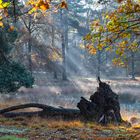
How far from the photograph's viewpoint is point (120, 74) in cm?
8312

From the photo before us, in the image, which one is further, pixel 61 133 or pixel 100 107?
pixel 100 107

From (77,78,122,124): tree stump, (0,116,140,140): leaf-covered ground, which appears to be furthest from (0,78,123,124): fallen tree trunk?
(0,116,140,140): leaf-covered ground

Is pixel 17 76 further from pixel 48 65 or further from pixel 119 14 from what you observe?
pixel 119 14

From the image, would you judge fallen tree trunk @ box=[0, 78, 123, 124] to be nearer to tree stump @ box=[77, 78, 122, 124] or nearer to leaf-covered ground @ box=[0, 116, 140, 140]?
tree stump @ box=[77, 78, 122, 124]

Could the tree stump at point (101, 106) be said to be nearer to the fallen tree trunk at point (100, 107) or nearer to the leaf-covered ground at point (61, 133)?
the fallen tree trunk at point (100, 107)

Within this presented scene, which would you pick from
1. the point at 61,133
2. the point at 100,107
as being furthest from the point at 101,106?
the point at 61,133

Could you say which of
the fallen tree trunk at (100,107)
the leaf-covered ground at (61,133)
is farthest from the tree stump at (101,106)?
the leaf-covered ground at (61,133)

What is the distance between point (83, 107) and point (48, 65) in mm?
17479

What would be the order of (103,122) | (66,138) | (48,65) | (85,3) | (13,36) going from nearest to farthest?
(66,138) < (103,122) < (13,36) < (48,65) < (85,3)

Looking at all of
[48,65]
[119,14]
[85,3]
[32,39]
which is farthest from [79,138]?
[85,3]

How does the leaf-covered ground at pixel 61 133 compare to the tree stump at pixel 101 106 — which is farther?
the tree stump at pixel 101 106

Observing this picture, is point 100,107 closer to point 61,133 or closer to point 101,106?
point 101,106

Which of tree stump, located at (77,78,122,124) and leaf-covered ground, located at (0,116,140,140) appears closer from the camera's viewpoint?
leaf-covered ground, located at (0,116,140,140)

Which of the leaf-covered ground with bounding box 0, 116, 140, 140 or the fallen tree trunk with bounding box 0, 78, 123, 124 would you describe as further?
the fallen tree trunk with bounding box 0, 78, 123, 124
